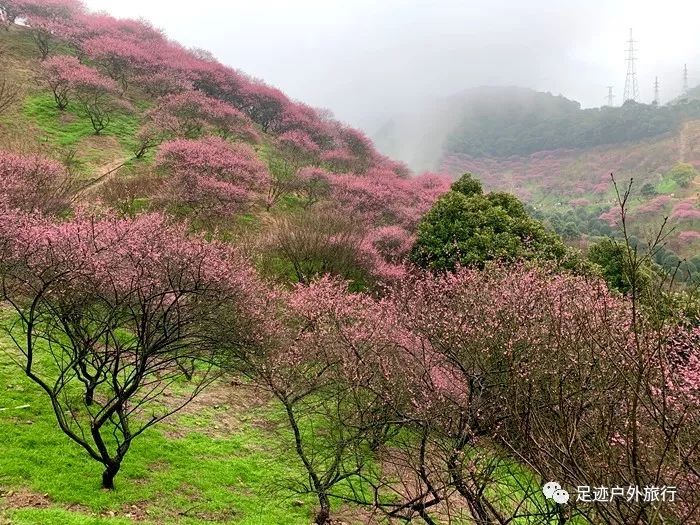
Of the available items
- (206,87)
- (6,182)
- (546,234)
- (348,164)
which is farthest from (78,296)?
(206,87)

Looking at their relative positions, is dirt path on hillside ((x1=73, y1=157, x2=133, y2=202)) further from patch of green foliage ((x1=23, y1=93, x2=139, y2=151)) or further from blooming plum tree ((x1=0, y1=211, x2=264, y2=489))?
blooming plum tree ((x1=0, y1=211, x2=264, y2=489))

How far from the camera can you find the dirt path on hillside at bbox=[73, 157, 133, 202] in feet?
73.4

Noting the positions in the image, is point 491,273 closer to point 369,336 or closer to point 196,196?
point 369,336

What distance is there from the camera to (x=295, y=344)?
13.1 m

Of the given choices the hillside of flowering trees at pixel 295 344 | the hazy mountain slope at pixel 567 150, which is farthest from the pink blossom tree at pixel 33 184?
the hazy mountain slope at pixel 567 150

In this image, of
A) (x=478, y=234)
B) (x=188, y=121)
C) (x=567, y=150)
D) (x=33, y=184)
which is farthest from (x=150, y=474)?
(x=567, y=150)

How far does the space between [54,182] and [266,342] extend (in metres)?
11.6

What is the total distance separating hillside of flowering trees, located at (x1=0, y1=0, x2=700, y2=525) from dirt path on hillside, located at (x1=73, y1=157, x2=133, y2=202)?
0.97 ft

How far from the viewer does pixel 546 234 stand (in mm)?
20891

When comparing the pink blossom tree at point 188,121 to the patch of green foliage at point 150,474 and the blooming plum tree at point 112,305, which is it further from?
the patch of green foliage at point 150,474

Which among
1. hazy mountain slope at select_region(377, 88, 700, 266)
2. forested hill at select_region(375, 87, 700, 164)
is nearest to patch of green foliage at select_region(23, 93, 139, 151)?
hazy mountain slope at select_region(377, 88, 700, 266)

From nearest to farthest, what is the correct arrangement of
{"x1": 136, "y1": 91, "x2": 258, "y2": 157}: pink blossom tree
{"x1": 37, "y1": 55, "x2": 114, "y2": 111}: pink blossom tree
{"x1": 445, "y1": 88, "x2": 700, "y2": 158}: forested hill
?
{"x1": 136, "y1": 91, "x2": 258, "y2": 157}: pink blossom tree → {"x1": 37, "y1": 55, "x2": 114, "y2": 111}: pink blossom tree → {"x1": 445, "y1": 88, "x2": 700, "y2": 158}: forested hill

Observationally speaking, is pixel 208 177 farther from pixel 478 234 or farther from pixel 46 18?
pixel 46 18

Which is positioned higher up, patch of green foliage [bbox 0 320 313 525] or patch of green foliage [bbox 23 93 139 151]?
patch of green foliage [bbox 23 93 139 151]
